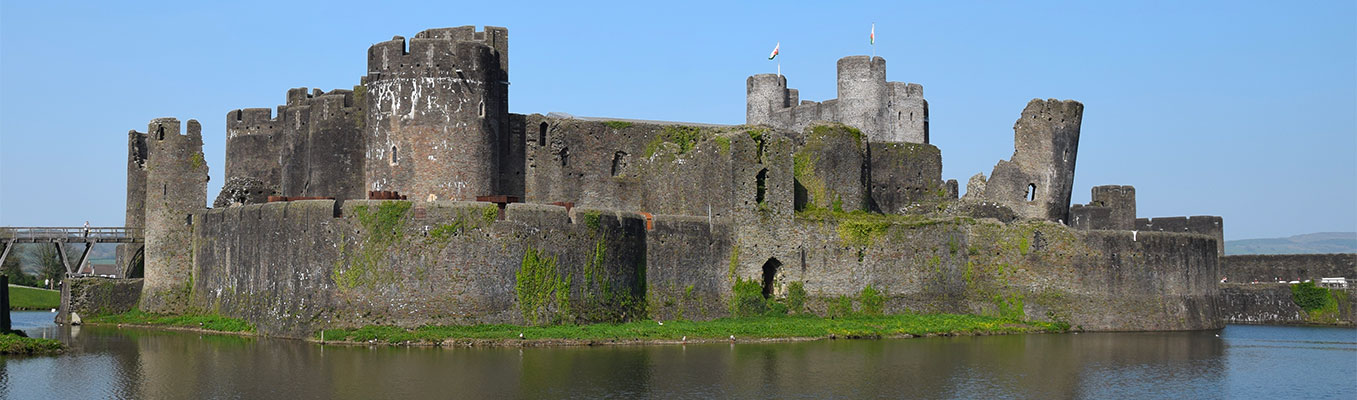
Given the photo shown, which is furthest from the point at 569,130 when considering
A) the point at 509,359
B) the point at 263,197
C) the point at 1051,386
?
the point at 1051,386

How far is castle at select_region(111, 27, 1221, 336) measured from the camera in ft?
124

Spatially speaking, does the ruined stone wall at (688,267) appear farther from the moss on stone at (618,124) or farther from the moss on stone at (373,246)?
the moss on stone at (373,246)

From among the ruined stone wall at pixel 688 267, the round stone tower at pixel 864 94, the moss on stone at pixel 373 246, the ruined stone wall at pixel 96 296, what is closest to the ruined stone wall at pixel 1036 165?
the round stone tower at pixel 864 94

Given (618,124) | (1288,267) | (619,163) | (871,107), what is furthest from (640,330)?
(1288,267)

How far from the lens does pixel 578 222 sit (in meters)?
39.5

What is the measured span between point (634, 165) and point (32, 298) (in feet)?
101

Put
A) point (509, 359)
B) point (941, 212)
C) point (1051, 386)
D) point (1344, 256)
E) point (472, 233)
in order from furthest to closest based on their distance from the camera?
1. point (1344, 256)
2. point (941, 212)
3. point (472, 233)
4. point (509, 359)
5. point (1051, 386)

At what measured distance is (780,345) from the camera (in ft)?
126

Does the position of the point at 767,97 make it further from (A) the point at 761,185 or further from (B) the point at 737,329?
(B) the point at 737,329

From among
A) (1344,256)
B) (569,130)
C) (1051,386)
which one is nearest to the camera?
(1051,386)

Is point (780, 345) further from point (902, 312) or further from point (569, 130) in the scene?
point (569, 130)

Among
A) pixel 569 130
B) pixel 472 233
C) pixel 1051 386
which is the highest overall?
pixel 569 130

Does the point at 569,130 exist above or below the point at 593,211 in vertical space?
above

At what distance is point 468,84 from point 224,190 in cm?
1099
